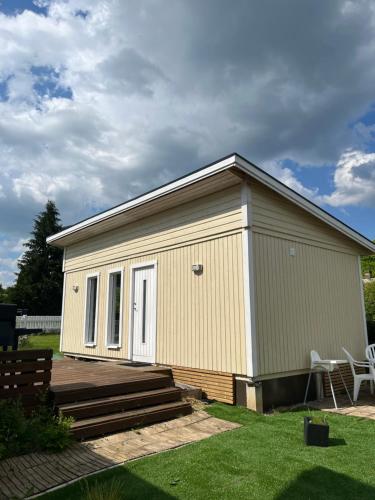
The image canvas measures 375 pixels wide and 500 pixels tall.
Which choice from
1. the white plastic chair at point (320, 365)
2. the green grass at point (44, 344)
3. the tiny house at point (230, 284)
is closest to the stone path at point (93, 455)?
the tiny house at point (230, 284)

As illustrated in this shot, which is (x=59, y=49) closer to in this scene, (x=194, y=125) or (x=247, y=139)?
(x=194, y=125)

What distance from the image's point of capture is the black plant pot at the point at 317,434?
356 centimetres

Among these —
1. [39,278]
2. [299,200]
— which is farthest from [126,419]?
[39,278]

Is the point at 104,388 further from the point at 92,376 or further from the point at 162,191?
the point at 162,191

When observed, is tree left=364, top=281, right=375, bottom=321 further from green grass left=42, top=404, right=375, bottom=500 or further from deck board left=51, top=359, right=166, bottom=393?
deck board left=51, top=359, right=166, bottom=393

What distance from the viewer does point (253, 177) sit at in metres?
5.38

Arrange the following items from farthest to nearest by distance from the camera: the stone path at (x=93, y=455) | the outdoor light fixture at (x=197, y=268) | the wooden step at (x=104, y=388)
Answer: the outdoor light fixture at (x=197, y=268)
the wooden step at (x=104, y=388)
the stone path at (x=93, y=455)

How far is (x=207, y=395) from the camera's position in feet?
18.1

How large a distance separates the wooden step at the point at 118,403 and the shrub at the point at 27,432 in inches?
8.4

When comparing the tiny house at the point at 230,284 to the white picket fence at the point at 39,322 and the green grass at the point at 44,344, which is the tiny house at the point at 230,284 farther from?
the white picket fence at the point at 39,322

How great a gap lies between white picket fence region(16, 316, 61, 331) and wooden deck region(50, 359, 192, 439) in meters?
15.9

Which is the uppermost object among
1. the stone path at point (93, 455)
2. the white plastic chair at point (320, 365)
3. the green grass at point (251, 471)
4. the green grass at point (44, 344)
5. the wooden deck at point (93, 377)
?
the white plastic chair at point (320, 365)

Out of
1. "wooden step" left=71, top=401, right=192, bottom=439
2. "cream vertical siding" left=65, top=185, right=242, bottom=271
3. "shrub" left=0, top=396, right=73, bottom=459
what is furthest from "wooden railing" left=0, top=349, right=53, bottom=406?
"cream vertical siding" left=65, top=185, right=242, bottom=271

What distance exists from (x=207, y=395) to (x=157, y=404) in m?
1.00
